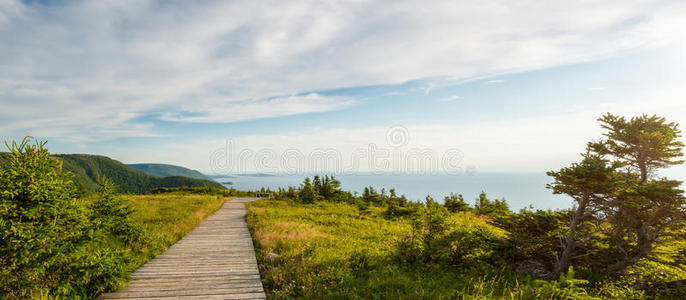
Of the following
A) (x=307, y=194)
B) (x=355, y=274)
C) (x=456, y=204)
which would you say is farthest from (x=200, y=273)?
(x=456, y=204)

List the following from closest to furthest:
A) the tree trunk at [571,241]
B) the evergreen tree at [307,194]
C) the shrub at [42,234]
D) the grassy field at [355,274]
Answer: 1. the shrub at [42,234]
2. the grassy field at [355,274]
3. the tree trunk at [571,241]
4. the evergreen tree at [307,194]

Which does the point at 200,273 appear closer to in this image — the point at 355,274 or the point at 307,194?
the point at 355,274

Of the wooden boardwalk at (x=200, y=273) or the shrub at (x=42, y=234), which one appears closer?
the shrub at (x=42, y=234)

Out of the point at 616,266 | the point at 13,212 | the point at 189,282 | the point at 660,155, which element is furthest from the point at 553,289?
the point at 13,212

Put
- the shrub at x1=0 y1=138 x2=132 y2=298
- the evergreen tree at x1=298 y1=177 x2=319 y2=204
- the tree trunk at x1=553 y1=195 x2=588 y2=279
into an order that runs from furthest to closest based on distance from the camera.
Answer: the evergreen tree at x1=298 y1=177 x2=319 y2=204, the tree trunk at x1=553 y1=195 x2=588 y2=279, the shrub at x1=0 y1=138 x2=132 y2=298

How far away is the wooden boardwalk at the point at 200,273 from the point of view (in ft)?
19.9

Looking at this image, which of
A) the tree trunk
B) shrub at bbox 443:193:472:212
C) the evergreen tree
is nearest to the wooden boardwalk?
the tree trunk

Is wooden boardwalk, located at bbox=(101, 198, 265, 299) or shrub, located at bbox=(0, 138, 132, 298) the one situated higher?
shrub, located at bbox=(0, 138, 132, 298)

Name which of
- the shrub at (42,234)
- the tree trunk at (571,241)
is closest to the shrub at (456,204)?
the tree trunk at (571,241)

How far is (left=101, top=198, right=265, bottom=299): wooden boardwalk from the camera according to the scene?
6051 millimetres

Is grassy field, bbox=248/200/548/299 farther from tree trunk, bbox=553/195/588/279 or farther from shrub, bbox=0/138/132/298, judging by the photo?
shrub, bbox=0/138/132/298

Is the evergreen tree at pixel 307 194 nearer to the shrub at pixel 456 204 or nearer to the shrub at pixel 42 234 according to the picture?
the shrub at pixel 456 204

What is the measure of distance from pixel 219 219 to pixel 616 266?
1868 cm

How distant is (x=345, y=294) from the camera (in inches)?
233
